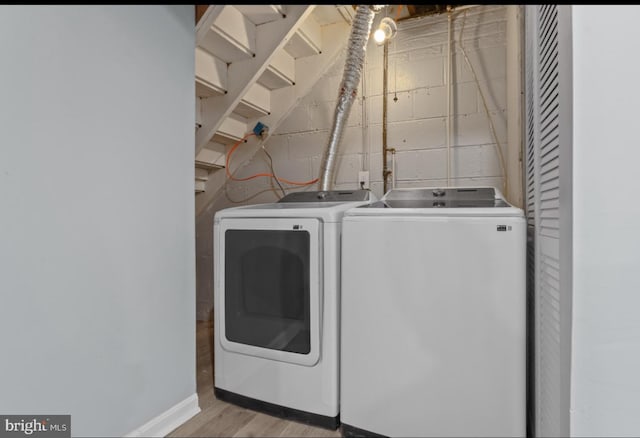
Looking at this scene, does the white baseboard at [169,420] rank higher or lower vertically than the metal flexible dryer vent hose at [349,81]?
lower

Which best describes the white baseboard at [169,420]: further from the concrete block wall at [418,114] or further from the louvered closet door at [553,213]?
the concrete block wall at [418,114]

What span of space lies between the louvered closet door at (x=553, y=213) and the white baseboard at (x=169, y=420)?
1.32 m

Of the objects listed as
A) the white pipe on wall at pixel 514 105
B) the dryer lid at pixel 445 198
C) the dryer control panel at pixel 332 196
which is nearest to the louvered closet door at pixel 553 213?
the white pipe on wall at pixel 514 105

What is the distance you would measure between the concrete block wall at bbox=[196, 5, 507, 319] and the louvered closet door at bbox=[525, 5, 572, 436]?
97 cm

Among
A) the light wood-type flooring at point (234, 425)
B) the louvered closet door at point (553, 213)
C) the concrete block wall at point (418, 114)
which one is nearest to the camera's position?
the louvered closet door at point (553, 213)

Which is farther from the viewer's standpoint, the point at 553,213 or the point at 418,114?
the point at 418,114

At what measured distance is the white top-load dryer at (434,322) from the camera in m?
1.18

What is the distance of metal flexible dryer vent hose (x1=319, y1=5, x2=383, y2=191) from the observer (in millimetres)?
2014

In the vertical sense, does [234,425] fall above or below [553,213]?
below

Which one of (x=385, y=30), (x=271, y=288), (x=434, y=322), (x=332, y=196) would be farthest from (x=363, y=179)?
(x=434, y=322)

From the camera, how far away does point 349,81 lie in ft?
6.94

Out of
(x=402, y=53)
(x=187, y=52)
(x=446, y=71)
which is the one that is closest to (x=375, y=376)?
(x=187, y=52)

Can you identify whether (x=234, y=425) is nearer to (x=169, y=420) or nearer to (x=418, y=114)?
(x=169, y=420)

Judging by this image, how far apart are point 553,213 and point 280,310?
112 cm
